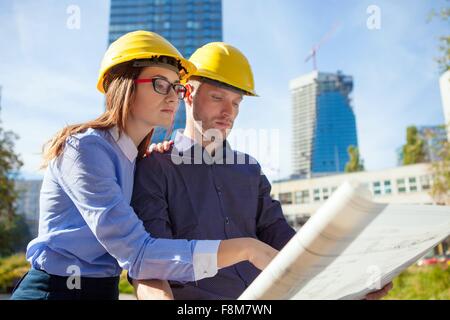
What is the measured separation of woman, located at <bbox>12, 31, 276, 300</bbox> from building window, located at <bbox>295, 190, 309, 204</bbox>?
49509 millimetres

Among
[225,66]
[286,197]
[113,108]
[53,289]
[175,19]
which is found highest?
[175,19]

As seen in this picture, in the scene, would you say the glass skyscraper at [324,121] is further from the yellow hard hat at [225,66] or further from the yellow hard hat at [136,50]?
the yellow hard hat at [136,50]

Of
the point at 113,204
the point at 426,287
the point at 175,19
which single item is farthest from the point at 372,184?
the point at 175,19

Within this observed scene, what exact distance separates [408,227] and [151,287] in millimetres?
752

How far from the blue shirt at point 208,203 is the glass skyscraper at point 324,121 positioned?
107163 millimetres

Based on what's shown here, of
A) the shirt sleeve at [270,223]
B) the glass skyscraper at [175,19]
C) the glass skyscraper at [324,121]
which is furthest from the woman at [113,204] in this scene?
the glass skyscraper at [324,121]

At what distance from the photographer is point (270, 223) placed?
6.67 ft

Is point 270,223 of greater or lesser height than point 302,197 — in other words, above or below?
below

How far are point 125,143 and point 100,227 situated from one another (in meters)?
0.51

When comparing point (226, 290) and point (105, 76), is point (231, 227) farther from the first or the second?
point (105, 76)

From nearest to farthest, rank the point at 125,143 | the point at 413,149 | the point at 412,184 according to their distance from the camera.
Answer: the point at 125,143 → the point at 413,149 → the point at 412,184

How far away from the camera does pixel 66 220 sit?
1385 millimetres

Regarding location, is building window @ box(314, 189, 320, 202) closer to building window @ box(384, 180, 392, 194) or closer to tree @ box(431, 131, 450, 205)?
building window @ box(384, 180, 392, 194)

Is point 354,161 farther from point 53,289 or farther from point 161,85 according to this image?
point 53,289
